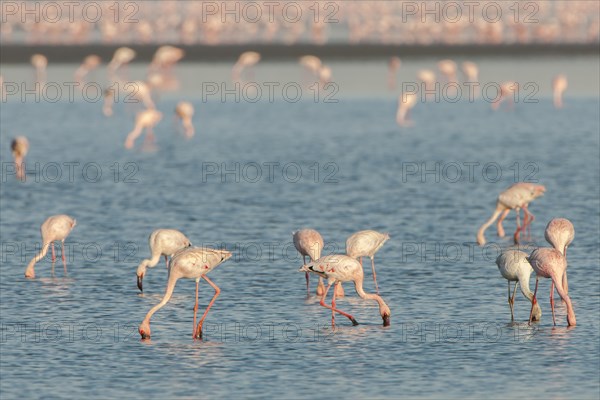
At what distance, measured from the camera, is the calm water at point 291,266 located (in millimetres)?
13398

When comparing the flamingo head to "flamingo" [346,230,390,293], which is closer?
the flamingo head

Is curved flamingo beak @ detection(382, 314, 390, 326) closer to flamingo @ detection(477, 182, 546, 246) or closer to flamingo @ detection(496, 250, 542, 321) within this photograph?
flamingo @ detection(496, 250, 542, 321)

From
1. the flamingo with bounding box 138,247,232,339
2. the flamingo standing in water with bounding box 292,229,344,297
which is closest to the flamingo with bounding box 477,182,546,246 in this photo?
the flamingo standing in water with bounding box 292,229,344,297

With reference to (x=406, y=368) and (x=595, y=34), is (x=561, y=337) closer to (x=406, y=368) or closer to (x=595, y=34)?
(x=406, y=368)

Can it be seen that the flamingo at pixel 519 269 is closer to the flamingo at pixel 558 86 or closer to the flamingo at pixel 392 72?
the flamingo at pixel 558 86

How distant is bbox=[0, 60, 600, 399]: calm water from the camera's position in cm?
1340

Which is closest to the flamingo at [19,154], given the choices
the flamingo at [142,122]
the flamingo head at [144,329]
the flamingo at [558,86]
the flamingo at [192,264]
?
the flamingo at [142,122]

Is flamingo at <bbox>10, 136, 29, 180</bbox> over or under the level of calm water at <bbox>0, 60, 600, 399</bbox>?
over

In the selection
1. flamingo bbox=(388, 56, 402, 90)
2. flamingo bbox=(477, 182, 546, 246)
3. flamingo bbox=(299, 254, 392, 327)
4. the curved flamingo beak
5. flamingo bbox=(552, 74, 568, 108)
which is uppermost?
flamingo bbox=(388, 56, 402, 90)

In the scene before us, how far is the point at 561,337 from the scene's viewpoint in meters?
14.9

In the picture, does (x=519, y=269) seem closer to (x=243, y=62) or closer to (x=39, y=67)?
(x=243, y=62)

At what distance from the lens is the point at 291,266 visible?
19203mm

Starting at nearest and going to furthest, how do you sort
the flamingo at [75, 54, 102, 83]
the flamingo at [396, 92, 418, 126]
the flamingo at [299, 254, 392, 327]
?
the flamingo at [299, 254, 392, 327], the flamingo at [396, 92, 418, 126], the flamingo at [75, 54, 102, 83]

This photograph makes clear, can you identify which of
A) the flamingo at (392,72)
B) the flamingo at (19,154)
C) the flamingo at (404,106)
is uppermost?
the flamingo at (392,72)
